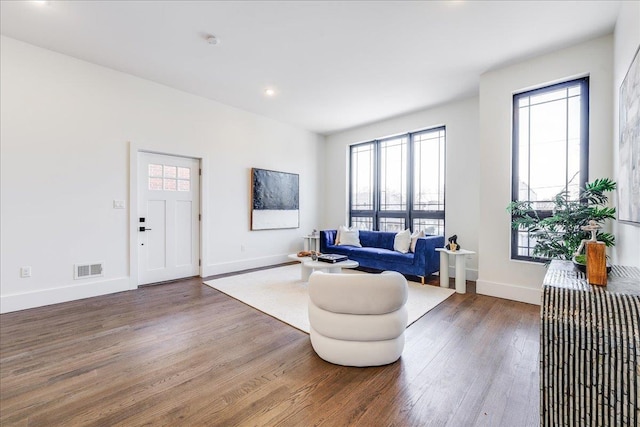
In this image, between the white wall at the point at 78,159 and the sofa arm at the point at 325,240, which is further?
the sofa arm at the point at 325,240

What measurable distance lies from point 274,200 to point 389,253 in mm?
2621

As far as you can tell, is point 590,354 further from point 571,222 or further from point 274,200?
point 274,200

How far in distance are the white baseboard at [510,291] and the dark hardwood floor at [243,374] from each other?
427 millimetres

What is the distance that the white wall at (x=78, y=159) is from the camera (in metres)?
3.15

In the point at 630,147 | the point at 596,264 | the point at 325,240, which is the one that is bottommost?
the point at 325,240

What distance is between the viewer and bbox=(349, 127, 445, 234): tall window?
518cm

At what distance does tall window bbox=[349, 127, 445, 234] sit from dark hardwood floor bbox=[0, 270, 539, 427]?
2541mm

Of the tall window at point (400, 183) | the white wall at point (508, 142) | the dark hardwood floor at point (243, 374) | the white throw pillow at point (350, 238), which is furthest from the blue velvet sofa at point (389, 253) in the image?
the dark hardwood floor at point (243, 374)

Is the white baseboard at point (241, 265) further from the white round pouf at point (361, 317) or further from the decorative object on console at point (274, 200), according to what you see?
the white round pouf at point (361, 317)

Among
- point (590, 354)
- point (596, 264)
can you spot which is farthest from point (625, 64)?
point (590, 354)

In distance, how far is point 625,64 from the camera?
2.33m

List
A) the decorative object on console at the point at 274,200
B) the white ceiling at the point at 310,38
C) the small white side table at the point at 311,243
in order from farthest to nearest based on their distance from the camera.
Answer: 1. the small white side table at the point at 311,243
2. the decorative object on console at the point at 274,200
3. the white ceiling at the point at 310,38

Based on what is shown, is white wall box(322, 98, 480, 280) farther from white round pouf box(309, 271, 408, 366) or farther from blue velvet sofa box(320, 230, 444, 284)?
white round pouf box(309, 271, 408, 366)

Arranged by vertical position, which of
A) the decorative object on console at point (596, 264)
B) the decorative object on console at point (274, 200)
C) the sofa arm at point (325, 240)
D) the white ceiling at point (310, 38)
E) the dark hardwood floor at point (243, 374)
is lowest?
the dark hardwood floor at point (243, 374)
